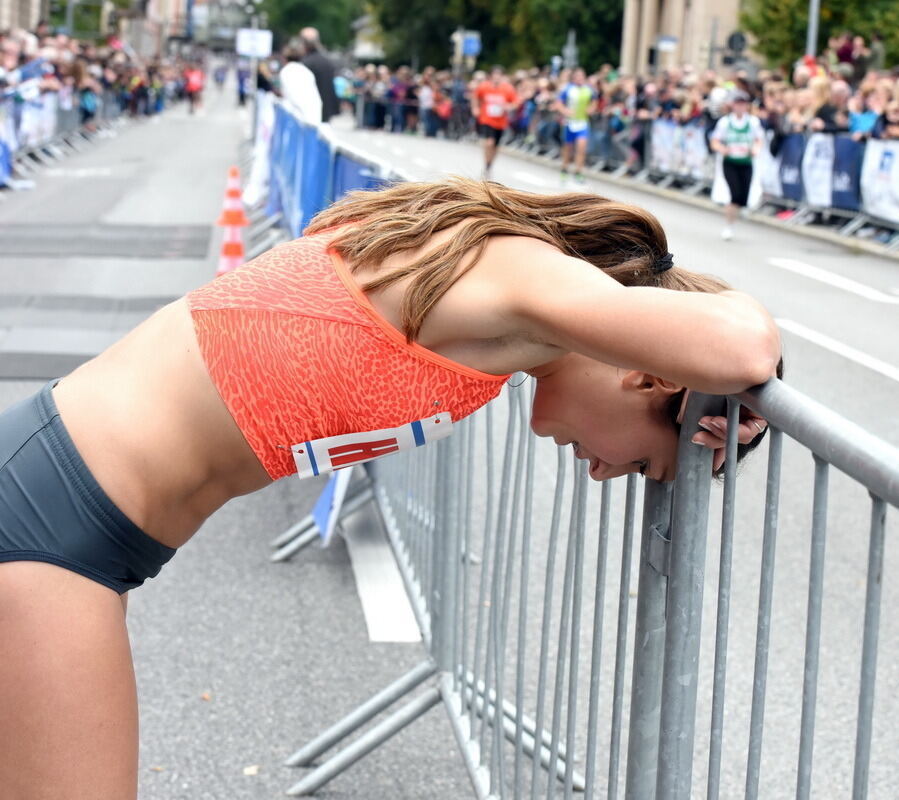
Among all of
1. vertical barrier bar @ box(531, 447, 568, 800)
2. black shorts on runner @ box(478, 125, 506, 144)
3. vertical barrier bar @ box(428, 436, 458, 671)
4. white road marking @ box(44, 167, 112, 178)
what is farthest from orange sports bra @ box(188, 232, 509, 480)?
black shorts on runner @ box(478, 125, 506, 144)

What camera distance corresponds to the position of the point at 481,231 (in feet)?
6.64

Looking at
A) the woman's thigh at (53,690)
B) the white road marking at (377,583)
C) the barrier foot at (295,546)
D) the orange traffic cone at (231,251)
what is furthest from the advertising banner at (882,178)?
the woman's thigh at (53,690)

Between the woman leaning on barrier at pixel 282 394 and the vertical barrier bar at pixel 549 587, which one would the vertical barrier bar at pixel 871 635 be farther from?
the vertical barrier bar at pixel 549 587

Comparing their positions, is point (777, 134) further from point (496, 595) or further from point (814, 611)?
point (814, 611)

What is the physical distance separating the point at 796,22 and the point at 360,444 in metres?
36.2

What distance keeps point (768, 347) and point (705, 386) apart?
0.34ft

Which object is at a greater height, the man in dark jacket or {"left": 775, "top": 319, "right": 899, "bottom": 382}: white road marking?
the man in dark jacket

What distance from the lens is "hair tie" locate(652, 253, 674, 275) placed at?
2168 mm

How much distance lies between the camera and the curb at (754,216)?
663 inches

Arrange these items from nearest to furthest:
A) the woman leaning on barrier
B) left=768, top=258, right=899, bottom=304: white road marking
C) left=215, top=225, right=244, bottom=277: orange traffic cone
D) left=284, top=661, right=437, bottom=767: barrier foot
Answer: the woman leaning on barrier, left=284, top=661, right=437, bottom=767: barrier foot, left=215, top=225, right=244, bottom=277: orange traffic cone, left=768, top=258, right=899, bottom=304: white road marking

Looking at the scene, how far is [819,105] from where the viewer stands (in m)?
18.8

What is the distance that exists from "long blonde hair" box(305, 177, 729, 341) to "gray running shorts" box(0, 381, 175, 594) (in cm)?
52

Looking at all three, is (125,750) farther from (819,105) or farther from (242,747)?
(819,105)

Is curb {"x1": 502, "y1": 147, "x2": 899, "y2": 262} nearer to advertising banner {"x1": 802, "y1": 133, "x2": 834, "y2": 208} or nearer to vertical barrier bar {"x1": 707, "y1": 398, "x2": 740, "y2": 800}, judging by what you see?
advertising banner {"x1": 802, "y1": 133, "x2": 834, "y2": 208}
